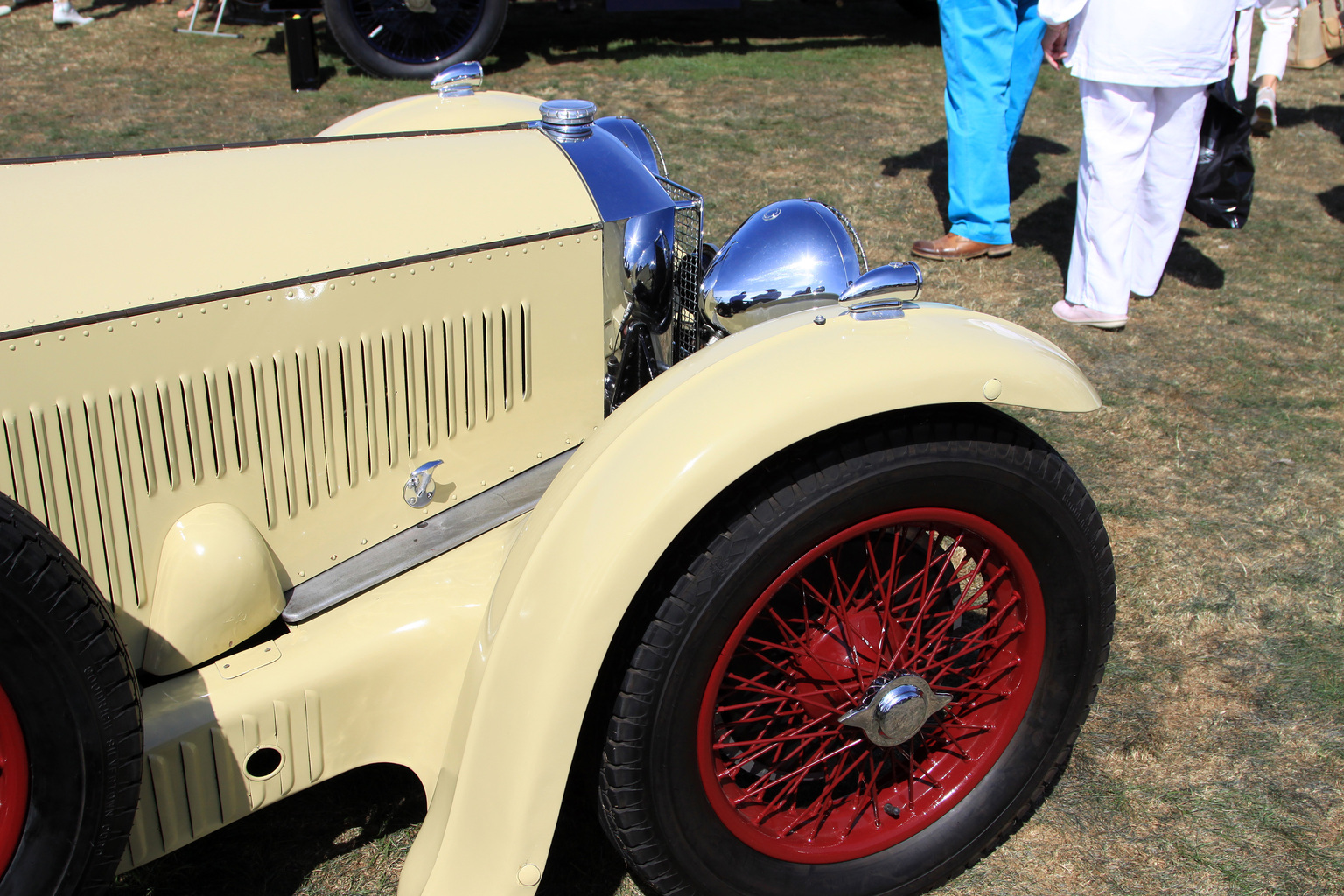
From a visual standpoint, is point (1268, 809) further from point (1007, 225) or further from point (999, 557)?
point (1007, 225)

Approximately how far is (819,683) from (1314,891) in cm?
109

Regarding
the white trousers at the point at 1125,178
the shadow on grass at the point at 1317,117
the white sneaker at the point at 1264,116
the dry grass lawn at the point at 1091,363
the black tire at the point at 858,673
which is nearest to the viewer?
the black tire at the point at 858,673

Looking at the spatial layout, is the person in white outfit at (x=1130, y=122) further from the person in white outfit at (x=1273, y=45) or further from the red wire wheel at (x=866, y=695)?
the red wire wheel at (x=866, y=695)

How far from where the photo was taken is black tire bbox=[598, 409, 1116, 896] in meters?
1.53

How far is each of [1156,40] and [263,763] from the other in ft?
12.4

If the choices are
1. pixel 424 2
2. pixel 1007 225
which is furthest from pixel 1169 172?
pixel 424 2

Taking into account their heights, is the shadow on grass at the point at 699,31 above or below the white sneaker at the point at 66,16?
below

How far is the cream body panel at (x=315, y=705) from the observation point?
1522 millimetres

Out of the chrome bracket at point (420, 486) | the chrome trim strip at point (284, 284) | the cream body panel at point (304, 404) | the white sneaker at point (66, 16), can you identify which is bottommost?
the chrome bracket at point (420, 486)

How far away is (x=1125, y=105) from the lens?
3854 mm

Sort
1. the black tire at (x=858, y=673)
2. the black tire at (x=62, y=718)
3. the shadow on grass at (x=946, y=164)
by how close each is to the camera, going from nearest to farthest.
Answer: the black tire at (x=62, y=718) < the black tire at (x=858, y=673) < the shadow on grass at (x=946, y=164)

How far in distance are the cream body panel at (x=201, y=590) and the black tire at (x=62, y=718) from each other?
9.4 inches

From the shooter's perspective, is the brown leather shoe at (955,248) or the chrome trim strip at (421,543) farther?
the brown leather shoe at (955,248)

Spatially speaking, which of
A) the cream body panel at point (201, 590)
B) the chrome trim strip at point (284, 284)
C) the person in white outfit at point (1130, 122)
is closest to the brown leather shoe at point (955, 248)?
the person in white outfit at point (1130, 122)
